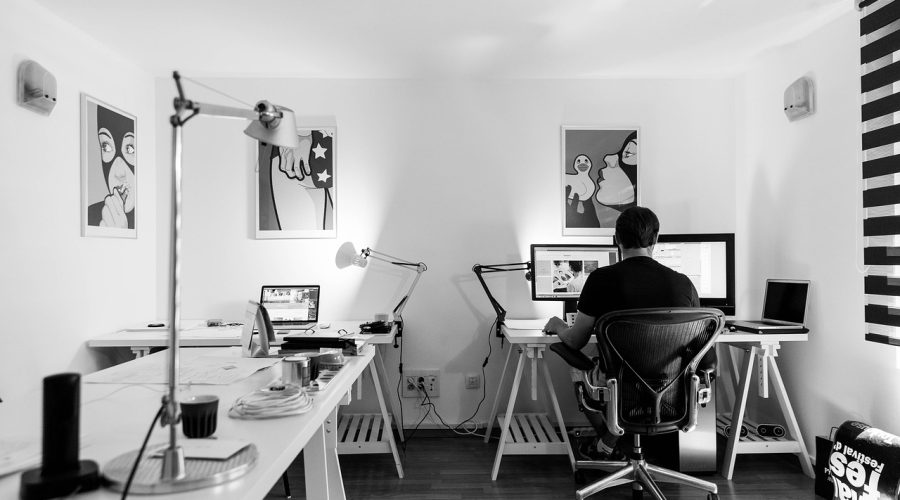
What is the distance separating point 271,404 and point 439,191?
2.32 m

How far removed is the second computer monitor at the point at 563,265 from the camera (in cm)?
299

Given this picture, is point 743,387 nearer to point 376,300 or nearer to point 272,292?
point 376,300

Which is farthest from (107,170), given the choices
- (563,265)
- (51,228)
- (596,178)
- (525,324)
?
(596,178)

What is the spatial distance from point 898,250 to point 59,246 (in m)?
3.78

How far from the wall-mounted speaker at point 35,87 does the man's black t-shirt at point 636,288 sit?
2601 mm

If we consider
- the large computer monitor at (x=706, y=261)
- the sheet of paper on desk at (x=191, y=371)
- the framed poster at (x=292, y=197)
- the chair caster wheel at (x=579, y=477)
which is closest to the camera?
the sheet of paper on desk at (x=191, y=371)

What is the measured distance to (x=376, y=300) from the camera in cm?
331

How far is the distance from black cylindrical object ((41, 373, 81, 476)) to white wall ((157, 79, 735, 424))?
8.30 ft

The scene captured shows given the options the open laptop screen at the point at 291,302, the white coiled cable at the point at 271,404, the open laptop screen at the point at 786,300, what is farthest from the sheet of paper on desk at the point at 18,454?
the open laptop screen at the point at 786,300

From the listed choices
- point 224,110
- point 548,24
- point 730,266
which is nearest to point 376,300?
point 548,24

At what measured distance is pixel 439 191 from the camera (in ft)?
10.9

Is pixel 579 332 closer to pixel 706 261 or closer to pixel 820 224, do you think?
pixel 706 261

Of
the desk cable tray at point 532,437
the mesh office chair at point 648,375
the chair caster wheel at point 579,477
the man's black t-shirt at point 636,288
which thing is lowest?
the chair caster wheel at point 579,477

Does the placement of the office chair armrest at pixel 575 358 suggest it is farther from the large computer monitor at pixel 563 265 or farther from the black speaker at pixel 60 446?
the black speaker at pixel 60 446
